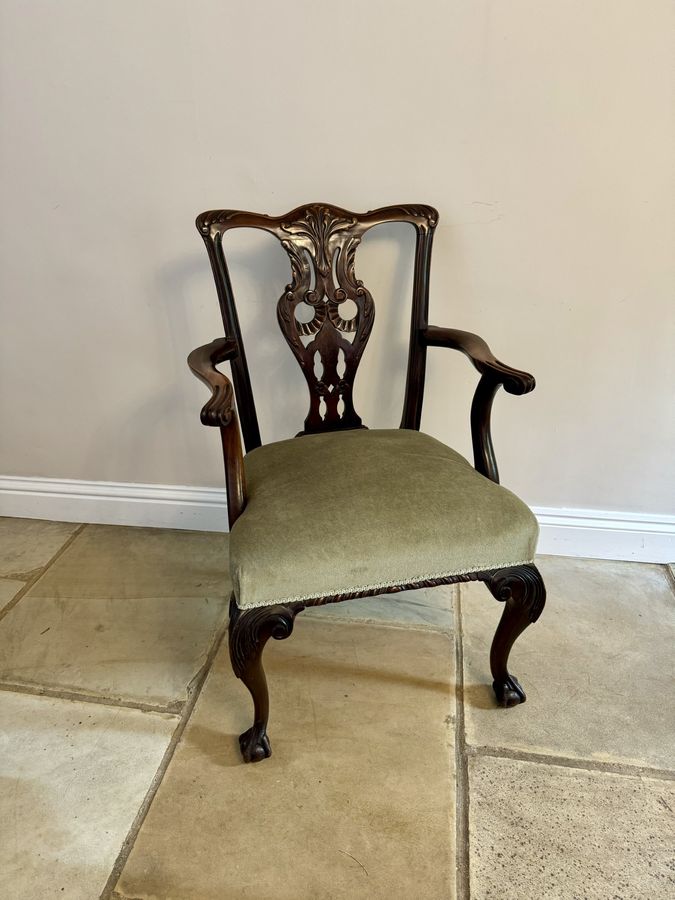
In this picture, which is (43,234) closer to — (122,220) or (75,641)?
(122,220)

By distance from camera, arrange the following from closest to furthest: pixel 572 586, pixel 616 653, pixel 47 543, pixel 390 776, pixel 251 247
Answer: pixel 390 776
pixel 616 653
pixel 251 247
pixel 572 586
pixel 47 543

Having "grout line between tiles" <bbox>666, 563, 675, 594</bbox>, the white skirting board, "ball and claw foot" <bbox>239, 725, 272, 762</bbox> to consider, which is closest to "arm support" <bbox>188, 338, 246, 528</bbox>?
"ball and claw foot" <bbox>239, 725, 272, 762</bbox>

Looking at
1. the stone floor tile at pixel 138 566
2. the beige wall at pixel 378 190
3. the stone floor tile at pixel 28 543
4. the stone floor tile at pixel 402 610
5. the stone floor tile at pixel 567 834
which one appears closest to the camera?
the stone floor tile at pixel 567 834

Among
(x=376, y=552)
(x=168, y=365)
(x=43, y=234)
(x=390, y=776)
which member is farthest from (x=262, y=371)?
(x=390, y=776)

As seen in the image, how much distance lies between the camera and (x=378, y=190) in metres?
1.52

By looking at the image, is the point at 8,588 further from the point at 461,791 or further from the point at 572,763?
the point at 572,763

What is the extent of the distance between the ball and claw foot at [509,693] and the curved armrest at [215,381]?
847 mm

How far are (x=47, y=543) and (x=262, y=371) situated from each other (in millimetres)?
930

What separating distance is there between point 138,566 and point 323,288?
1.03m

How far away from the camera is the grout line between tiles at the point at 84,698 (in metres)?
1.36

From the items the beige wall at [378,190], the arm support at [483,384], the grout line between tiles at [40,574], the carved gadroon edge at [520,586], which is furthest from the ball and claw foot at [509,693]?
the grout line between tiles at [40,574]

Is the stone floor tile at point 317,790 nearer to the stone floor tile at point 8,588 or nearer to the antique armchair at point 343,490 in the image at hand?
the antique armchair at point 343,490

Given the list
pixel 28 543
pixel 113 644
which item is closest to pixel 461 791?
pixel 113 644

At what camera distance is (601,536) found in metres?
1.83
